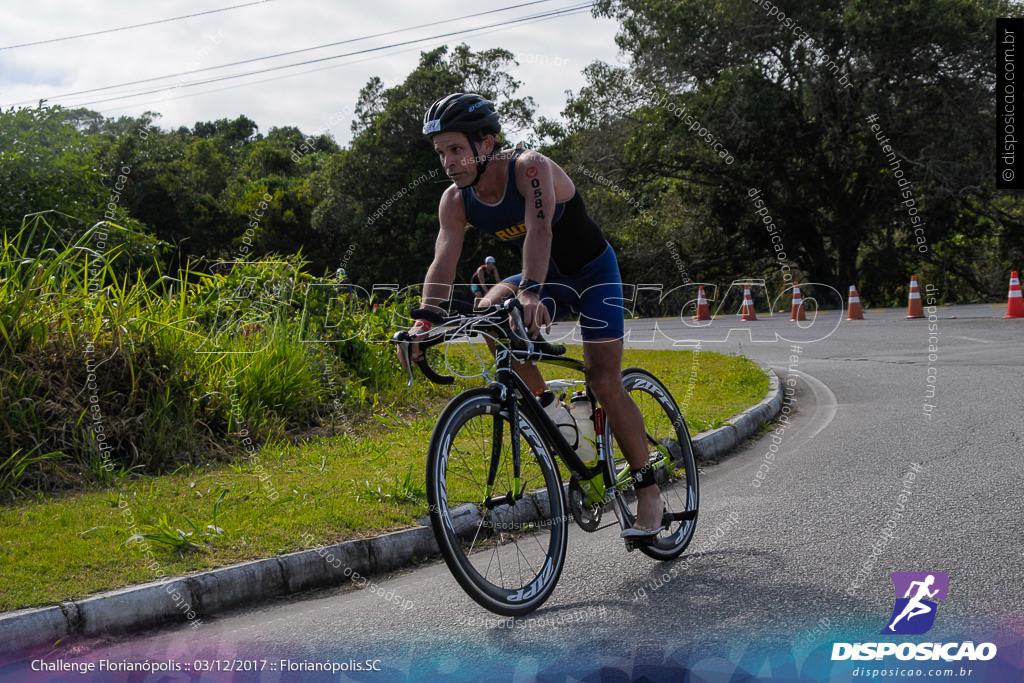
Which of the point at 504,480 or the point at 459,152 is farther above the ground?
the point at 459,152

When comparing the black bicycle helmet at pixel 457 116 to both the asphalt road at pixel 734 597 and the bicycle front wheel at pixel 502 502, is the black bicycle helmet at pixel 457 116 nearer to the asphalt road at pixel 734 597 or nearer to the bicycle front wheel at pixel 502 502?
the bicycle front wheel at pixel 502 502

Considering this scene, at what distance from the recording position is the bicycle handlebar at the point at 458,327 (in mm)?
3865

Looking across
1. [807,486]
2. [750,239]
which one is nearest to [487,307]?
[807,486]

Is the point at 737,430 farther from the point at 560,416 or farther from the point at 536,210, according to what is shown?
the point at 536,210

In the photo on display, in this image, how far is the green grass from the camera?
15.3 feet

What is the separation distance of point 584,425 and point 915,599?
5.12ft

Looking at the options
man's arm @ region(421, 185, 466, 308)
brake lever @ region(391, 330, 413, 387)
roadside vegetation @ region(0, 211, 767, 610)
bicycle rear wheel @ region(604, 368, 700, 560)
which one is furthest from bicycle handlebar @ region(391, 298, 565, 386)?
bicycle rear wheel @ region(604, 368, 700, 560)

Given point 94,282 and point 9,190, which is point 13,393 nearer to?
point 94,282

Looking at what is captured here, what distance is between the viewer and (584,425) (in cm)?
465

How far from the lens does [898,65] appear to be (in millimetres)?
21828

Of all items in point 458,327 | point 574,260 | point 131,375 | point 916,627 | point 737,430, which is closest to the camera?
point 916,627

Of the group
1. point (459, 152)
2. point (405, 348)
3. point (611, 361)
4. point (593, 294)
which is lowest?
point (611, 361)

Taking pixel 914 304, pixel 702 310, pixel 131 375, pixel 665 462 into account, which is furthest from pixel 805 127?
pixel 665 462

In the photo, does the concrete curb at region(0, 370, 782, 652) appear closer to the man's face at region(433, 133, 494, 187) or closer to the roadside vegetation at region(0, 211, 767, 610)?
the roadside vegetation at region(0, 211, 767, 610)
